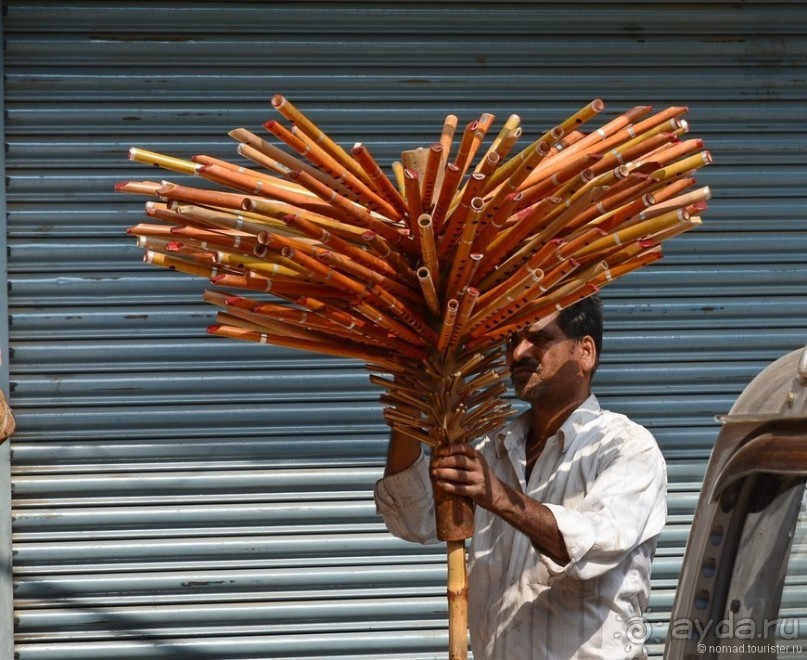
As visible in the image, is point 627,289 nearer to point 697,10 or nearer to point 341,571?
point 697,10

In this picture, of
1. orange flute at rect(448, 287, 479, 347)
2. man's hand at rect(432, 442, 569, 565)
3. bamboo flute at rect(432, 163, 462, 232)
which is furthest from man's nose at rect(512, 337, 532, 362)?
bamboo flute at rect(432, 163, 462, 232)

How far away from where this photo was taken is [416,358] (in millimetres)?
2264

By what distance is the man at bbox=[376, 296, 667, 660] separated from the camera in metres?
2.51

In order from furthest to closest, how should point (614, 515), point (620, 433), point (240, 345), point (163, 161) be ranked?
point (240, 345) < point (620, 433) < point (614, 515) < point (163, 161)

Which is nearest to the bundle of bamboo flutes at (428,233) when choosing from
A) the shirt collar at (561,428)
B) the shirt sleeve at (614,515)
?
the shirt sleeve at (614,515)

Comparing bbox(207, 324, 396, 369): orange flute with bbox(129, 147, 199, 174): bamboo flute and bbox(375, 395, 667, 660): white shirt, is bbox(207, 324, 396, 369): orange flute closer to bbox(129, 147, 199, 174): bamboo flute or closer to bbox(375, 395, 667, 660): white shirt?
bbox(129, 147, 199, 174): bamboo flute

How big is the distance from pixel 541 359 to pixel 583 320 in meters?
0.15

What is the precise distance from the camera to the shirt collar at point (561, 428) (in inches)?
112

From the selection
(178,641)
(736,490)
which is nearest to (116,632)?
(178,641)

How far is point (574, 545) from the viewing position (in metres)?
2.42

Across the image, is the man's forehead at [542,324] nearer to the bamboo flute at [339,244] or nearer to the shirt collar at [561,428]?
the shirt collar at [561,428]

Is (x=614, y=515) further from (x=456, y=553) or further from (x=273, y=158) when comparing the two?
(x=273, y=158)

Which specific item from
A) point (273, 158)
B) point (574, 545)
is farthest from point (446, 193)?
point (574, 545)

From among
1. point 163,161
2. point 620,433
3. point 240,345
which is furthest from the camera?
point 240,345
